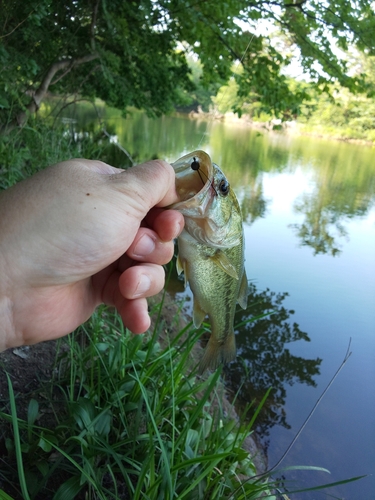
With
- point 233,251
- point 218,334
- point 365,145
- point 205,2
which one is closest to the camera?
point 233,251

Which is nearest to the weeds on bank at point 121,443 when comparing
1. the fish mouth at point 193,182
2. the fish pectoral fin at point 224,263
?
the fish pectoral fin at point 224,263

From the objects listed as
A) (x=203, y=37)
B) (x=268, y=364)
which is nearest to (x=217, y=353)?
(x=268, y=364)

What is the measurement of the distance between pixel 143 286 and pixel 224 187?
0.65 metres

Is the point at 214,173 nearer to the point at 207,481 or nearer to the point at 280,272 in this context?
the point at 207,481

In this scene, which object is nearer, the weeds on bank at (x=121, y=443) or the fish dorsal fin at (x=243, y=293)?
the weeds on bank at (x=121, y=443)

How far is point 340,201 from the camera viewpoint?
13.4m

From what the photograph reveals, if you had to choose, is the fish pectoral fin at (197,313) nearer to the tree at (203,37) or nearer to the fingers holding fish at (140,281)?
the fingers holding fish at (140,281)

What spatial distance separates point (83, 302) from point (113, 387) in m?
0.80

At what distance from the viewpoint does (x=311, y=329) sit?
5996 millimetres

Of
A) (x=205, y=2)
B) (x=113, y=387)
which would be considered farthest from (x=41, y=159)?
(x=113, y=387)

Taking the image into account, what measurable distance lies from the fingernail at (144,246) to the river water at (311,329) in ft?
2.61

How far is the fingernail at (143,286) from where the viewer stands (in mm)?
1880

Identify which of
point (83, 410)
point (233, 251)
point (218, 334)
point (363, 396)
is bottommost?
point (363, 396)

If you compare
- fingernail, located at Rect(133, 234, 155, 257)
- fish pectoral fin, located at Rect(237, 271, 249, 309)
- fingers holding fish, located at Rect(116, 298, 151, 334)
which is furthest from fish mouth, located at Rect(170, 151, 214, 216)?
fish pectoral fin, located at Rect(237, 271, 249, 309)
